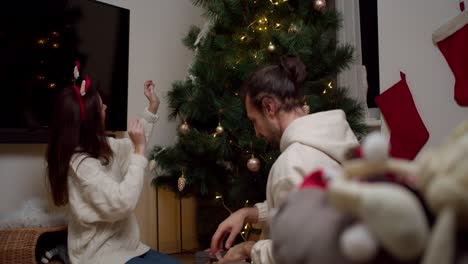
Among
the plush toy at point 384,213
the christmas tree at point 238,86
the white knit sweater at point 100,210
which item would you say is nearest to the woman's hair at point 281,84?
the white knit sweater at point 100,210

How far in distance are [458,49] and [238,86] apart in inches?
44.4

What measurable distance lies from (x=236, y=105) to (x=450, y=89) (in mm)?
1008

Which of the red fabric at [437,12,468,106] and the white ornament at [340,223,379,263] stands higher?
the red fabric at [437,12,468,106]

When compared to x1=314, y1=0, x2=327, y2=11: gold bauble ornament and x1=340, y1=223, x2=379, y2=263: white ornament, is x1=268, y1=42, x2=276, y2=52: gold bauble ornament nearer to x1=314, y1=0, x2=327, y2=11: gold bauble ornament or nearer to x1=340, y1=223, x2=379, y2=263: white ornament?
x1=314, y1=0, x2=327, y2=11: gold bauble ornament

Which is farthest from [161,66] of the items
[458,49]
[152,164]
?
[458,49]

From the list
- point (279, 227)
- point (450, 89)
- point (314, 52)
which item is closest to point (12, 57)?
point (314, 52)

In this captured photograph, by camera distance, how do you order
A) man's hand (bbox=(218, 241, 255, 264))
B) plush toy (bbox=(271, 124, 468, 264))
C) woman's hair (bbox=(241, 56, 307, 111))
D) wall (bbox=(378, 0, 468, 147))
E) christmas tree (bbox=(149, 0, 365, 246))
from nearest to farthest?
plush toy (bbox=(271, 124, 468, 264)) → man's hand (bbox=(218, 241, 255, 264)) → woman's hair (bbox=(241, 56, 307, 111)) → wall (bbox=(378, 0, 468, 147)) → christmas tree (bbox=(149, 0, 365, 246))

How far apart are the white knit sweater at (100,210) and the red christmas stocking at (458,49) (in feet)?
3.72

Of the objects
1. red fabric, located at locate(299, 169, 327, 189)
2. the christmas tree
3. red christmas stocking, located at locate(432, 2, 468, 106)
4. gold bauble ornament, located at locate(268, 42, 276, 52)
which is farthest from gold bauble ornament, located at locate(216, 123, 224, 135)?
red fabric, located at locate(299, 169, 327, 189)

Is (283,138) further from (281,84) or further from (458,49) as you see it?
(458,49)

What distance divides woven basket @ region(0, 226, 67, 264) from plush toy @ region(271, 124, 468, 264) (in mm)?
1534

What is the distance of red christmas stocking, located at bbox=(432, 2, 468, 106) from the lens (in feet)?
4.46

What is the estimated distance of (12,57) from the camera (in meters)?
2.04

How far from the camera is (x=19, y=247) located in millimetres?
1688
